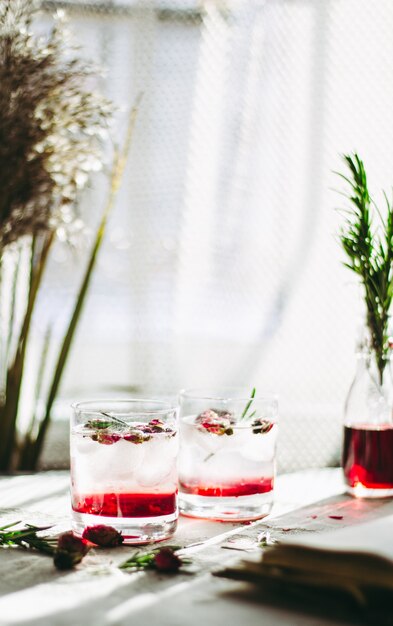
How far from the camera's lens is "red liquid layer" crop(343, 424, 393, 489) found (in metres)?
1.29

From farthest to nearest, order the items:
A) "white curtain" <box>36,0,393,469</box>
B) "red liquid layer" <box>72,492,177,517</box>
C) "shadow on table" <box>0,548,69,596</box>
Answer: "white curtain" <box>36,0,393,469</box>
"red liquid layer" <box>72,492,177,517</box>
"shadow on table" <box>0,548,69,596</box>

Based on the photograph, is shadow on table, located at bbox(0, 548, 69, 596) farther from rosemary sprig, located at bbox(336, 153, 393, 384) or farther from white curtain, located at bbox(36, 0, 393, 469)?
white curtain, located at bbox(36, 0, 393, 469)

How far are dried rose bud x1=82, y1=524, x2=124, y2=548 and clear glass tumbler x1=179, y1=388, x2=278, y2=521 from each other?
193mm

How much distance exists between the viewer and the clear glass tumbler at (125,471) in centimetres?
98


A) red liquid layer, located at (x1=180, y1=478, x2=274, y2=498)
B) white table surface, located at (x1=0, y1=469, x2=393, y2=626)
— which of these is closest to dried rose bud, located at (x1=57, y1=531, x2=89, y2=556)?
white table surface, located at (x1=0, y1=469, x2=393, y2=626)

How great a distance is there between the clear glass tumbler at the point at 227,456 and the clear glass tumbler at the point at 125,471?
0.10m

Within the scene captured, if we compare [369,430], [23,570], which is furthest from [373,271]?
[23,570]

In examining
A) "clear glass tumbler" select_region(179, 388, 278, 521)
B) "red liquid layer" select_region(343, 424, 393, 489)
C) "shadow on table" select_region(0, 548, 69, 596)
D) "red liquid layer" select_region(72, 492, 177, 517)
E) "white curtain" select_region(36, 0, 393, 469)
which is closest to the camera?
"shadow on table" select_region(0, 548, 69, 596)

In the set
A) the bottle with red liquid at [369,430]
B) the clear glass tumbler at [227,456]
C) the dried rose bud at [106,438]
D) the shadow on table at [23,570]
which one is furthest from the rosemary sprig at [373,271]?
the shadow on table at [23,570]

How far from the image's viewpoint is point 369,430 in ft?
4.26

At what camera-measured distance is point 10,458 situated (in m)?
1.65

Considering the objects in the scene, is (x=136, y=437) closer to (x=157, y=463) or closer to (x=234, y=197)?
(x=157, y=463)

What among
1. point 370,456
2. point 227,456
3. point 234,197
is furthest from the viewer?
point 234,197

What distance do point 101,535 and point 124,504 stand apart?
4cm
